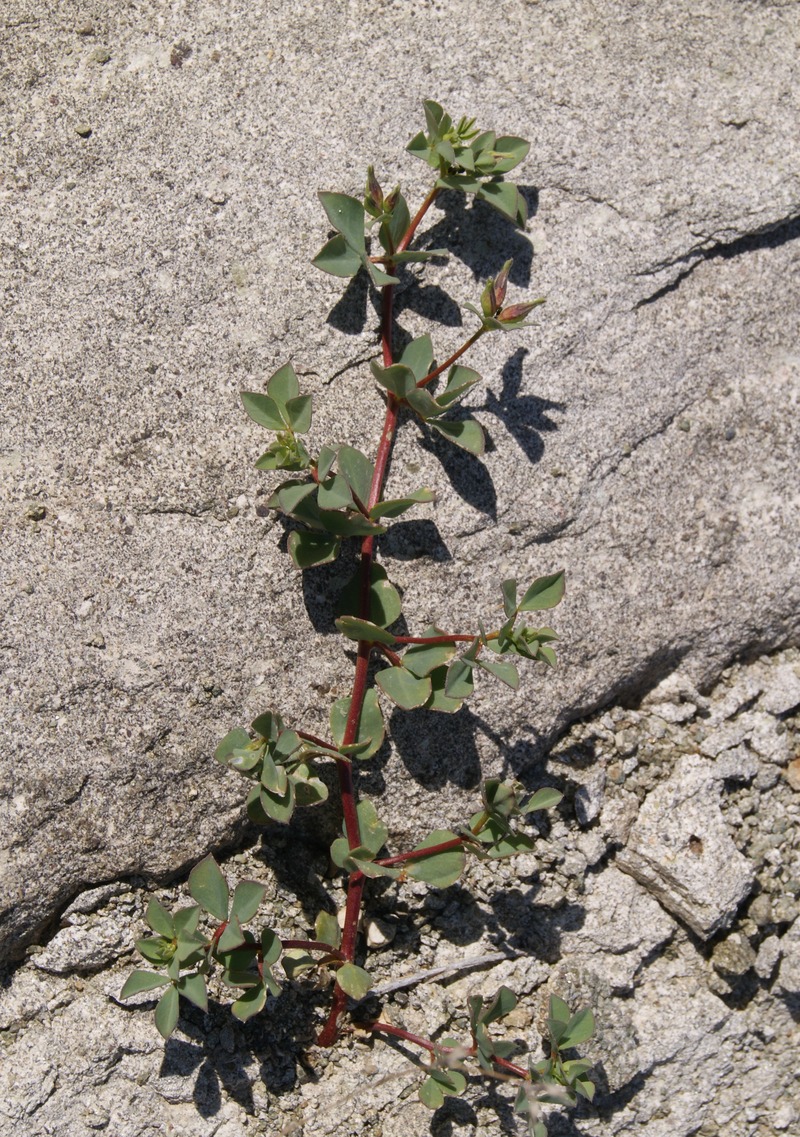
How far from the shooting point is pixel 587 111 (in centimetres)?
252

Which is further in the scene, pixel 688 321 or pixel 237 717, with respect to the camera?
pixel 688 321

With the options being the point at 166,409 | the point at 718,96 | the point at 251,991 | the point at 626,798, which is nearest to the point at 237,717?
the point at 251,991

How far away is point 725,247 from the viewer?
101 inches

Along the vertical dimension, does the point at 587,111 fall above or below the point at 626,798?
above

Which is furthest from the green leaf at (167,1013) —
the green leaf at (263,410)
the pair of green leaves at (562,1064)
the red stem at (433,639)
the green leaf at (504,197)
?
the green leaf at (504,197)

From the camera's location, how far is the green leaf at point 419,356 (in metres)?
2.27

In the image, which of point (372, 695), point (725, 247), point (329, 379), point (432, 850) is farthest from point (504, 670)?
point (725, 247)

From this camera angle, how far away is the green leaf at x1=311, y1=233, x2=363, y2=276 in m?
2.20

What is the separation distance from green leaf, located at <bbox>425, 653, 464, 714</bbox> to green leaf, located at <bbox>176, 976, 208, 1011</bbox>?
2.35 ft

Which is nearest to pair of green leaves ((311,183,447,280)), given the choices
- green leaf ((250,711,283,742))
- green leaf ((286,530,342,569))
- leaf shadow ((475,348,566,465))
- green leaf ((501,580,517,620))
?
leaf shadow ((475,348,566,465))

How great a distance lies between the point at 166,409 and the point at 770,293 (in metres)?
1.50

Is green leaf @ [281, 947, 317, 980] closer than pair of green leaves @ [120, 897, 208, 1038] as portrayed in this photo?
No

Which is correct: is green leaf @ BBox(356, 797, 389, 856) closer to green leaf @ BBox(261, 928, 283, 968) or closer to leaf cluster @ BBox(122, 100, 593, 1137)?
leaf cluster @ BBox(122, 100, 593, 1137)

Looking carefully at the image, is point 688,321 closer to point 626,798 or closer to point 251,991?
point 626,798
